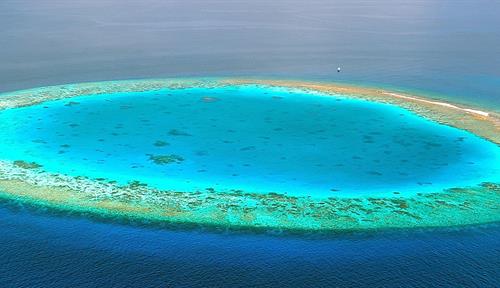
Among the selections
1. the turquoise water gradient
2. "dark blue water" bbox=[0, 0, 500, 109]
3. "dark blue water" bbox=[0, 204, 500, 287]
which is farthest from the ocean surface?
the turquoise water gradient

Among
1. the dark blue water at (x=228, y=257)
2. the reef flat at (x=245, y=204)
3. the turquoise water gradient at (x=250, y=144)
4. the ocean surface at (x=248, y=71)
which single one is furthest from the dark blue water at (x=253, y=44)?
the dark blue water at (x=228, y=257)

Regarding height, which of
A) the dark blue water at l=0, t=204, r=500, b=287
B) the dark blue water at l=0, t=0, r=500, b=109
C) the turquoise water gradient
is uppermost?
the dark blue water at l=0, t=0, r=500, b=109

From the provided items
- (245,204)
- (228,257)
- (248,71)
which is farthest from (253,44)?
(228,257)

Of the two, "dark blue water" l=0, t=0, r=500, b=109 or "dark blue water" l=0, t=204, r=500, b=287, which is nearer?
"dark blue water" l=0, t=204, r=500, b=287

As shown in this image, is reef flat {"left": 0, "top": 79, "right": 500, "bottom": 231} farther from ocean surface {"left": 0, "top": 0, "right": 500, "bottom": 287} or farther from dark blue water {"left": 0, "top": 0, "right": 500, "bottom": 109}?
dark blue water {"left": 0, "top": 0, "right": 500, "bottom": 109}

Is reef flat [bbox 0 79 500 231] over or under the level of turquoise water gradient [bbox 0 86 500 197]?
under

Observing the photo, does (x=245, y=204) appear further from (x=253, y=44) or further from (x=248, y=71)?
(x=253, y=44)
